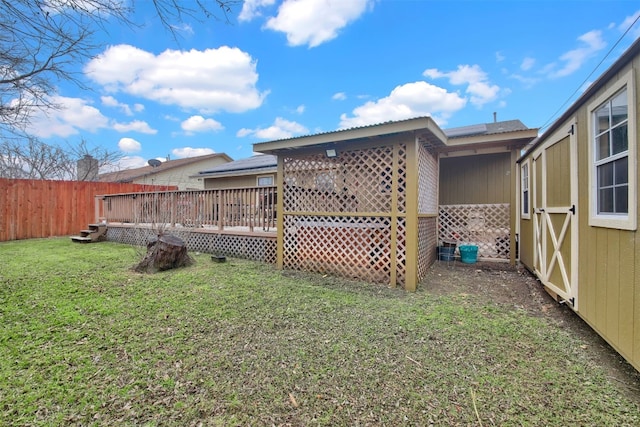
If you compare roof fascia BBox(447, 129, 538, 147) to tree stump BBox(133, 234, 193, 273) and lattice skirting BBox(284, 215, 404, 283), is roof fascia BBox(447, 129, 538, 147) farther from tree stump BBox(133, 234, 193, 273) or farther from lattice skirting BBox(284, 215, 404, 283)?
tree stump BBox(133, 234, 193, 273)

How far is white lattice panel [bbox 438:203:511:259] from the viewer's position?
7.08m

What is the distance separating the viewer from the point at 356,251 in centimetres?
536

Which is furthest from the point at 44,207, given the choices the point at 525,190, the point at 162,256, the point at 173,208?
the point at 525,190

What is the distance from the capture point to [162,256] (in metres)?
5.57

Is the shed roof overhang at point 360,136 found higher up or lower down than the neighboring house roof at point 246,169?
lower down

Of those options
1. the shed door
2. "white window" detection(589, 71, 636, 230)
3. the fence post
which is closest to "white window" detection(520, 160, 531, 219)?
the shed door

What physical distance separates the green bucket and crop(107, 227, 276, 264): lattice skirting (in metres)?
4.51

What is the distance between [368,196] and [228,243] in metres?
3.92

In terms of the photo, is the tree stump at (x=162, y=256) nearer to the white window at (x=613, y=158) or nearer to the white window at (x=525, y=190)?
the white window at (x=613, y=158)

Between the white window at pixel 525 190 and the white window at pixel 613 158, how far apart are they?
3.41m

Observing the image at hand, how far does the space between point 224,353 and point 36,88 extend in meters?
5.47

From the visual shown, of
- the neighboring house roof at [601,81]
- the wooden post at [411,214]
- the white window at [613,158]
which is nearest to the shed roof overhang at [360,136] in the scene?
the wooden post at [411,214]

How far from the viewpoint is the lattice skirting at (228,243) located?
666cm

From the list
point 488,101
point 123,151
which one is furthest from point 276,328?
point 123,151
